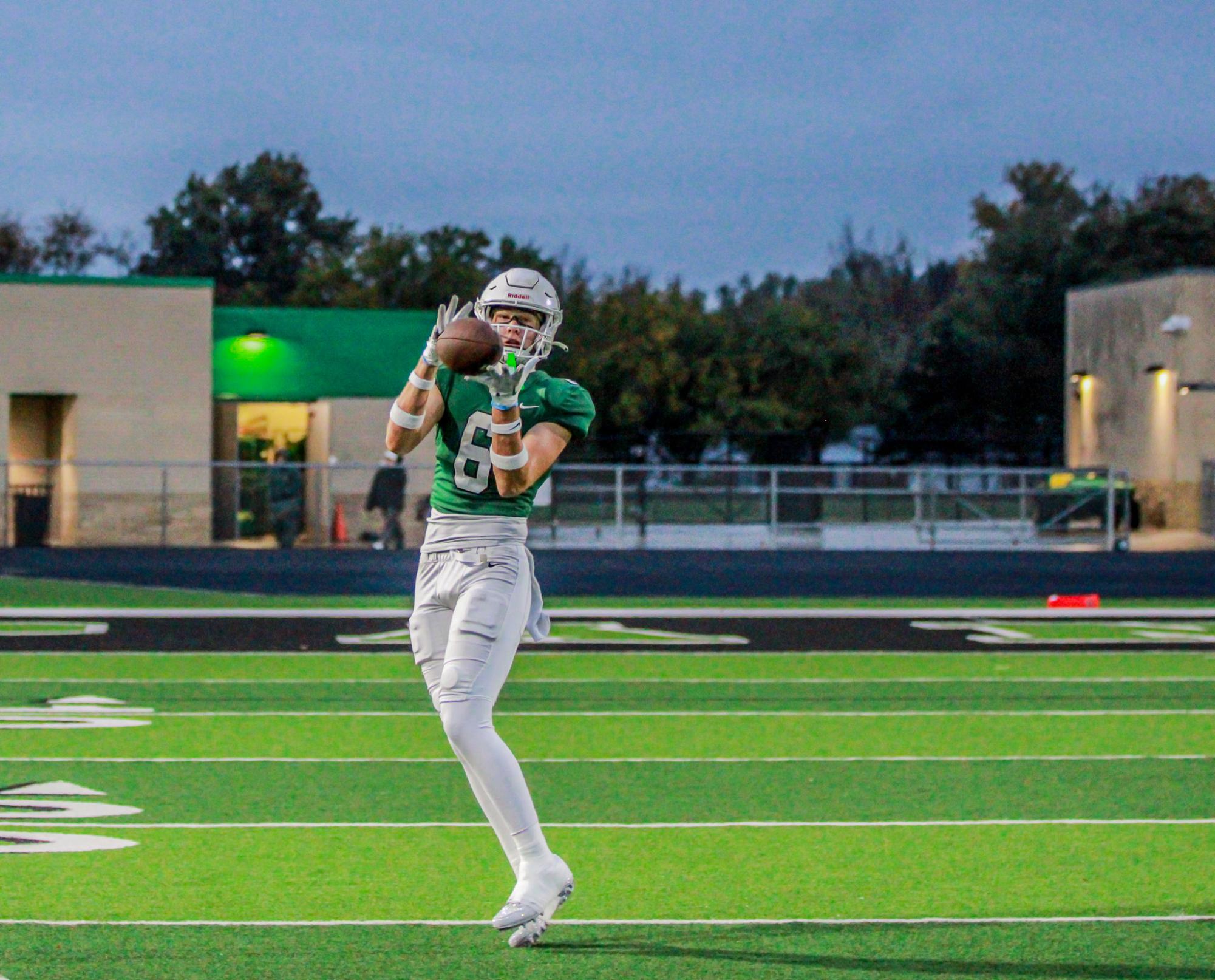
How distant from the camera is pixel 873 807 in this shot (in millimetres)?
8203

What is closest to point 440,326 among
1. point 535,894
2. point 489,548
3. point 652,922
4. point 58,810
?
point 489,548

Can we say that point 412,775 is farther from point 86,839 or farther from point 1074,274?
point 1074,274

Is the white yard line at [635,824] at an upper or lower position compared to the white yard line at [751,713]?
lower

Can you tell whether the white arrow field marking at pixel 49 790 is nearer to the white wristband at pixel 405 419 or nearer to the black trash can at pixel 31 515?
the white wristband at pixel 405 419

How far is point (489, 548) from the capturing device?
571cm

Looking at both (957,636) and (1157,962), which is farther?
(957,636)

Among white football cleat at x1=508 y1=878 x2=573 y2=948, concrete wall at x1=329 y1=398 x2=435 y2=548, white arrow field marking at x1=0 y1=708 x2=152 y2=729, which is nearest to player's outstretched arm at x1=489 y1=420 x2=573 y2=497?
white football cleat at x1=508 y1=878 x2=573 y2=948

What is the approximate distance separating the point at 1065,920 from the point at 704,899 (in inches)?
48.8

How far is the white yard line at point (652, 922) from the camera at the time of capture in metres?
5.85

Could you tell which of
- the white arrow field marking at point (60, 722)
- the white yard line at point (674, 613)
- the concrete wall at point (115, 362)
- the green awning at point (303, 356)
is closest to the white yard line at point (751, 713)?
the white arrow field marking at point (60, 722)

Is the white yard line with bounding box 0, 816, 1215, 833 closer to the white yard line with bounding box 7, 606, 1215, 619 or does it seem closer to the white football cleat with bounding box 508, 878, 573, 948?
the white football cleat with bounding box 508, 878, 573, 948

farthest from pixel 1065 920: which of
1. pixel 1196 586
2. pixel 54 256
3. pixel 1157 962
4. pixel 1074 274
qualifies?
pixel 54 256

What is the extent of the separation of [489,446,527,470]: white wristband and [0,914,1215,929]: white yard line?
158 centimetres

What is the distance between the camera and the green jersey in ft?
18.6
